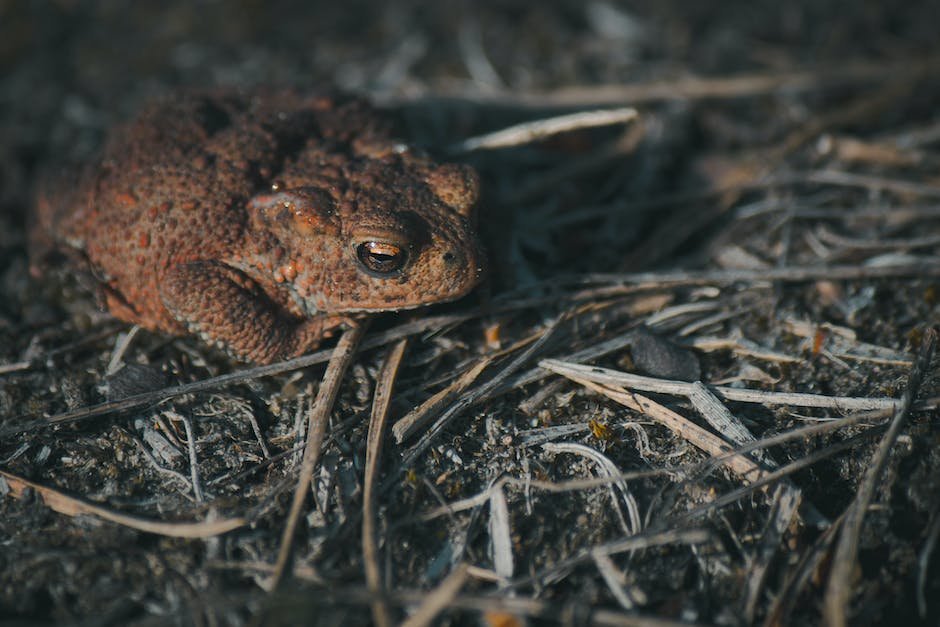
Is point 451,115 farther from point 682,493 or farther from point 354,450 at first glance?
point 682,493

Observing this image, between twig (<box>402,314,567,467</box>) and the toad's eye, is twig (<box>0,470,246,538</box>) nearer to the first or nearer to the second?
twig (<box>402,314,567,467</box>)

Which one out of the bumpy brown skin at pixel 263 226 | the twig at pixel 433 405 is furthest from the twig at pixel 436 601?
the bumpy brown skin at pixel 263 226

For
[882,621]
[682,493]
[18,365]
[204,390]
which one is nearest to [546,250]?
[682,493]

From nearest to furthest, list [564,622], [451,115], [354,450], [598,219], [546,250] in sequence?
1. [564,622]
2. [354,450]
3. [546,250]
4. [598,219]
5. [451,115]

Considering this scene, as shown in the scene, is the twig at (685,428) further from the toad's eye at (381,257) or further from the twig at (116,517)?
the twig at (116,517)

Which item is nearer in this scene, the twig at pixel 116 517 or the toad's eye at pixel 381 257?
the twig at pixel 116 517

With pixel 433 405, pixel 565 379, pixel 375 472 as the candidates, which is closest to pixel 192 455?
pixel 375 472
